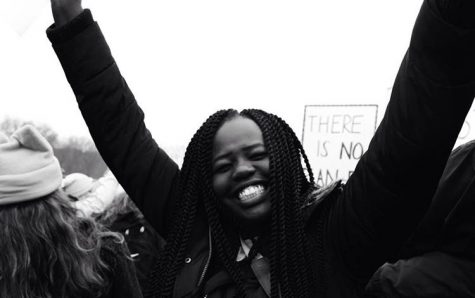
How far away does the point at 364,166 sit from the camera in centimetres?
142

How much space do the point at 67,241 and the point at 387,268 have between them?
3.05 feet

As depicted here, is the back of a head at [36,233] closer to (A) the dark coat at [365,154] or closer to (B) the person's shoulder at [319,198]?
(A) the dark coat at [365,154]

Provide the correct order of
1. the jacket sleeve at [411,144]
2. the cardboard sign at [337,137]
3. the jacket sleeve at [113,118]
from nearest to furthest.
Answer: the jacket sleeve at [411,144]
the jacket sleeve at [113,118]
the cardboard sign at [337,137]

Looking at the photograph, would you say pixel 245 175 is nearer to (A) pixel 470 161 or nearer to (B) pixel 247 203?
(B) pixel 247 203

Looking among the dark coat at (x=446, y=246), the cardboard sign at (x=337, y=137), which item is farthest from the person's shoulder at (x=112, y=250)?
the cardboard sign at (x=337, y=137)

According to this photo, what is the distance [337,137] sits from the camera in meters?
5.63

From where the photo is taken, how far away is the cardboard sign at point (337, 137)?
217 inches

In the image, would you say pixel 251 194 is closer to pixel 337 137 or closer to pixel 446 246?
pixel 446 246

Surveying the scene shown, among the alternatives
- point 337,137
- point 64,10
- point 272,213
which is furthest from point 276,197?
point 337,137

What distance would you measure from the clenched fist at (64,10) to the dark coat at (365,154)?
26mm

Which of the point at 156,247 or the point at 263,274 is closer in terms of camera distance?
the point at 263,274

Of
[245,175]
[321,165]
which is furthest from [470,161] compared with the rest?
[321,165]

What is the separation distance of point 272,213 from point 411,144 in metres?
0.40

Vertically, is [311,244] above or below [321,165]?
above
